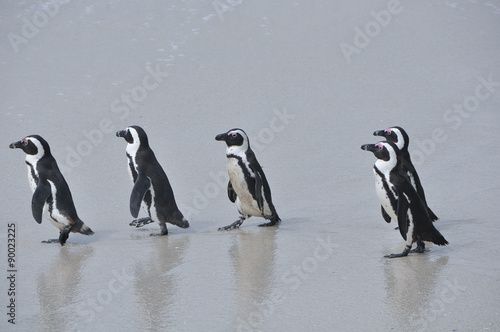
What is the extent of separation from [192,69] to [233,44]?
714 millimetres

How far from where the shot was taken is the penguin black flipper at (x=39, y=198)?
15.1 feet

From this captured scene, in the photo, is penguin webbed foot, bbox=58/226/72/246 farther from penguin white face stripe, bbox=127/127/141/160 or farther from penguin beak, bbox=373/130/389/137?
penguin beak, bbox=373/130/389/137

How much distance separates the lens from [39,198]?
4.63m


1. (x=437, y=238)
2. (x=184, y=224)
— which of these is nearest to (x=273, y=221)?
(x=184, y=224)

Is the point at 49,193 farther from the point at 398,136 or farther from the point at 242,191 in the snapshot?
the point at 398,136

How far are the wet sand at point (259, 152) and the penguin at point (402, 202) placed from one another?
0.38 ft

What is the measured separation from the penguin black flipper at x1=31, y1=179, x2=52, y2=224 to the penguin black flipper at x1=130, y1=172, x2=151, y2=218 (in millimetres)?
542

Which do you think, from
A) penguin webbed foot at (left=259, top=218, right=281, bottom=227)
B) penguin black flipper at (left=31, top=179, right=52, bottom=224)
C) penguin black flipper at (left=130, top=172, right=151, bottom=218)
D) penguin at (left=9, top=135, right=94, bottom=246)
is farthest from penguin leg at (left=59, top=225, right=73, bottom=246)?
penguin webbed foot at (left=259, top=218, right=281, bottom=227)

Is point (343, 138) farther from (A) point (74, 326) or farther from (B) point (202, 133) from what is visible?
(A) point (74, 326)

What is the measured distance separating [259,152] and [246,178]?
1593 millimetres

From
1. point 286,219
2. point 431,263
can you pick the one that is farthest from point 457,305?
point 286,219

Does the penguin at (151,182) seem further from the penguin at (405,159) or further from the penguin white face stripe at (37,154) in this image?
the penguin at (405,159)

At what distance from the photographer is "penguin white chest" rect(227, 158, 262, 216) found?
506cm

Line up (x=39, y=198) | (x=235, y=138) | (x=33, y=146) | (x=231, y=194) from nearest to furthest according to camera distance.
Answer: (x=39, y=198) < (x=33, y=146) < (x=235, y=138) < (x=231, y=194)
